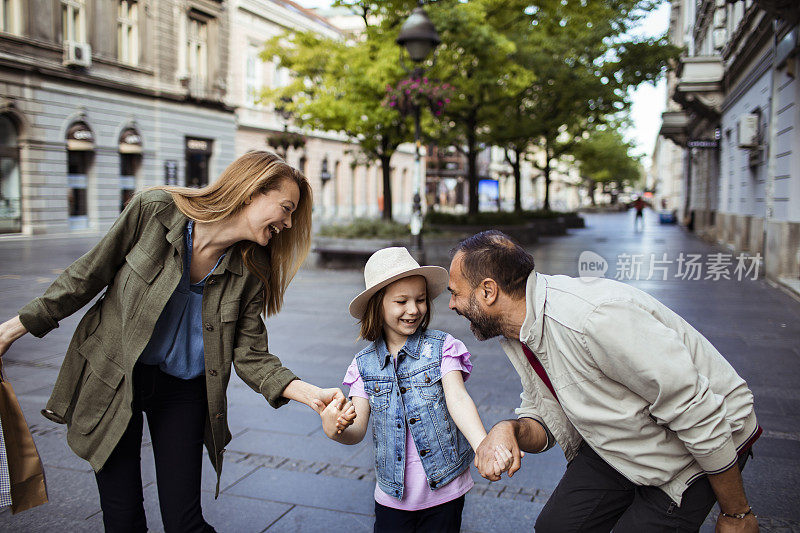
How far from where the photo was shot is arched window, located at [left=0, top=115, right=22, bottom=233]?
73.8 ft

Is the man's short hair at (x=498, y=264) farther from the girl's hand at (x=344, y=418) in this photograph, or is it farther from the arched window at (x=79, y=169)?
the arched window at (x=79, y=169)

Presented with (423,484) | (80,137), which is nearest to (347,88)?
(80,137)

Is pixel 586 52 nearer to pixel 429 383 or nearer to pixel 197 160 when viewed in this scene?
pixel 197 160

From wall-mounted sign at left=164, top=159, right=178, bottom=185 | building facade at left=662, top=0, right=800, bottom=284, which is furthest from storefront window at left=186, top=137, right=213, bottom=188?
building facade at left=662, top=0, right=800, bottom=284

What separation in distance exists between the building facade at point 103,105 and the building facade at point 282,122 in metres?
2.92

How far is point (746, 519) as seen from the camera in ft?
6.95

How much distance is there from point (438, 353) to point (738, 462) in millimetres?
1058

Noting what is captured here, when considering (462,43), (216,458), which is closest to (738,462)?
(216,458)

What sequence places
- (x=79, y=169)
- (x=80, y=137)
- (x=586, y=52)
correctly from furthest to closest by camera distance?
(x=79, y=169), (x=80, y=137), (x=586, y=52)

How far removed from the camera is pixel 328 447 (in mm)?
4602

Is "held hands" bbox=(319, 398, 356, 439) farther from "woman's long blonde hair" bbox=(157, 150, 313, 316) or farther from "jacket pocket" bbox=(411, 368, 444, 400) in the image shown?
"woman's long blonde hair" bbox=(157, 150, 313, 316)

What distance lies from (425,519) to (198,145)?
1241 inches

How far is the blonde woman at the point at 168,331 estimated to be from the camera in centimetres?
250

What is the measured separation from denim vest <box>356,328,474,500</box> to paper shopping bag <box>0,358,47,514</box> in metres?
1.31
